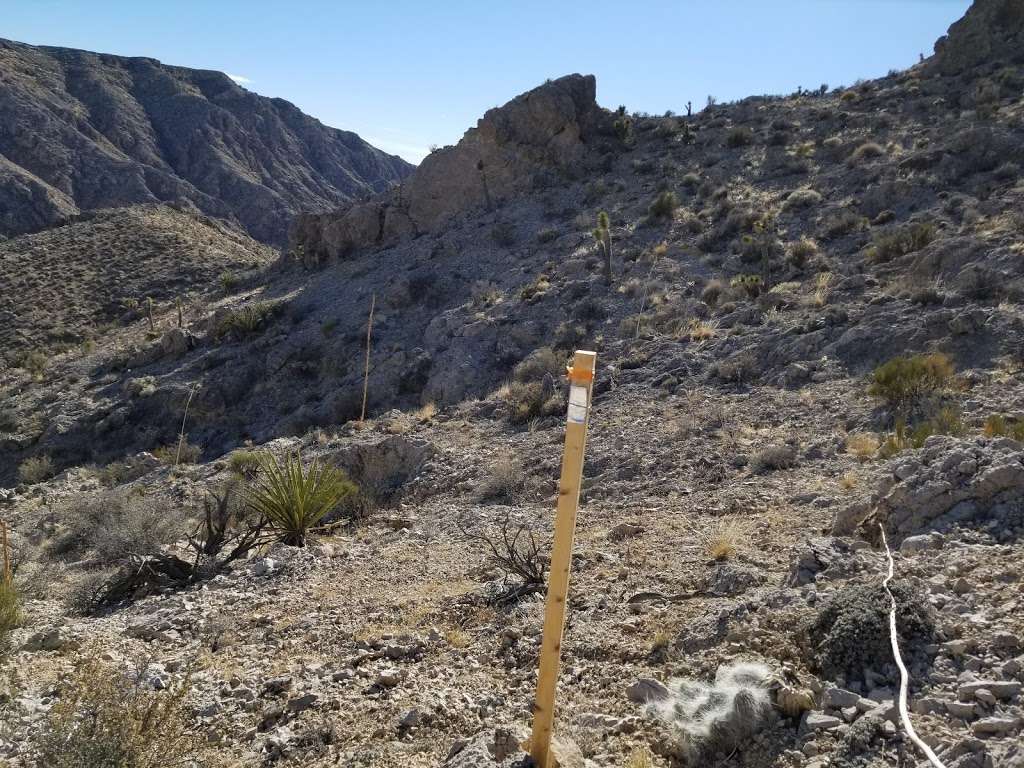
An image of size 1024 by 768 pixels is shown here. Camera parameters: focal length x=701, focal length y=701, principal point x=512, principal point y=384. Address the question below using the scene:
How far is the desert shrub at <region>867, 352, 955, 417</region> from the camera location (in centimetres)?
905

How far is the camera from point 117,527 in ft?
32.1

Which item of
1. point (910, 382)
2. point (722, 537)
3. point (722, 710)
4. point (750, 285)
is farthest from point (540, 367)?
point (722, 710)

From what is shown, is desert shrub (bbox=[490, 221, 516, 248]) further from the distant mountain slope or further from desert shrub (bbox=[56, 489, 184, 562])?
the distant mountain slope

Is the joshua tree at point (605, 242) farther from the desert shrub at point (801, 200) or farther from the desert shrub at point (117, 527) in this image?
the desert shrub at point (117, 527)

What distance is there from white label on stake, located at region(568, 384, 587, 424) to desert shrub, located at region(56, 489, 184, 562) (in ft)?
23.7

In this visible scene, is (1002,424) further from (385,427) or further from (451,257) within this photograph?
(451,257)

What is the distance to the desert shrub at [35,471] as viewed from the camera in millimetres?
19078

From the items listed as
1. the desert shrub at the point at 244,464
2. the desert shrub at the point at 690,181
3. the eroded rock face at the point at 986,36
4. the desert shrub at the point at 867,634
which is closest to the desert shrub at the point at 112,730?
the desert shrub at the point at 867,634

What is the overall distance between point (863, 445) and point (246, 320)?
2077 cm

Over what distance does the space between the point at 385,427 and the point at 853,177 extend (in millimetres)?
15801

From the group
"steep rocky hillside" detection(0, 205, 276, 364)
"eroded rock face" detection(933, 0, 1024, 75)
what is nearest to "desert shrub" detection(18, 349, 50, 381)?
"steep rocky hillside" detection(0, 205, 276, 364)

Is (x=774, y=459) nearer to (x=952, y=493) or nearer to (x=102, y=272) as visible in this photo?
(x=952, y=493)

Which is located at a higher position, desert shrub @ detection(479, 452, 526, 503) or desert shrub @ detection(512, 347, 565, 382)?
desert shrub @ detection(512, 347, 565, 382)

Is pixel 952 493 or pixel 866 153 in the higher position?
pixel 866 153
